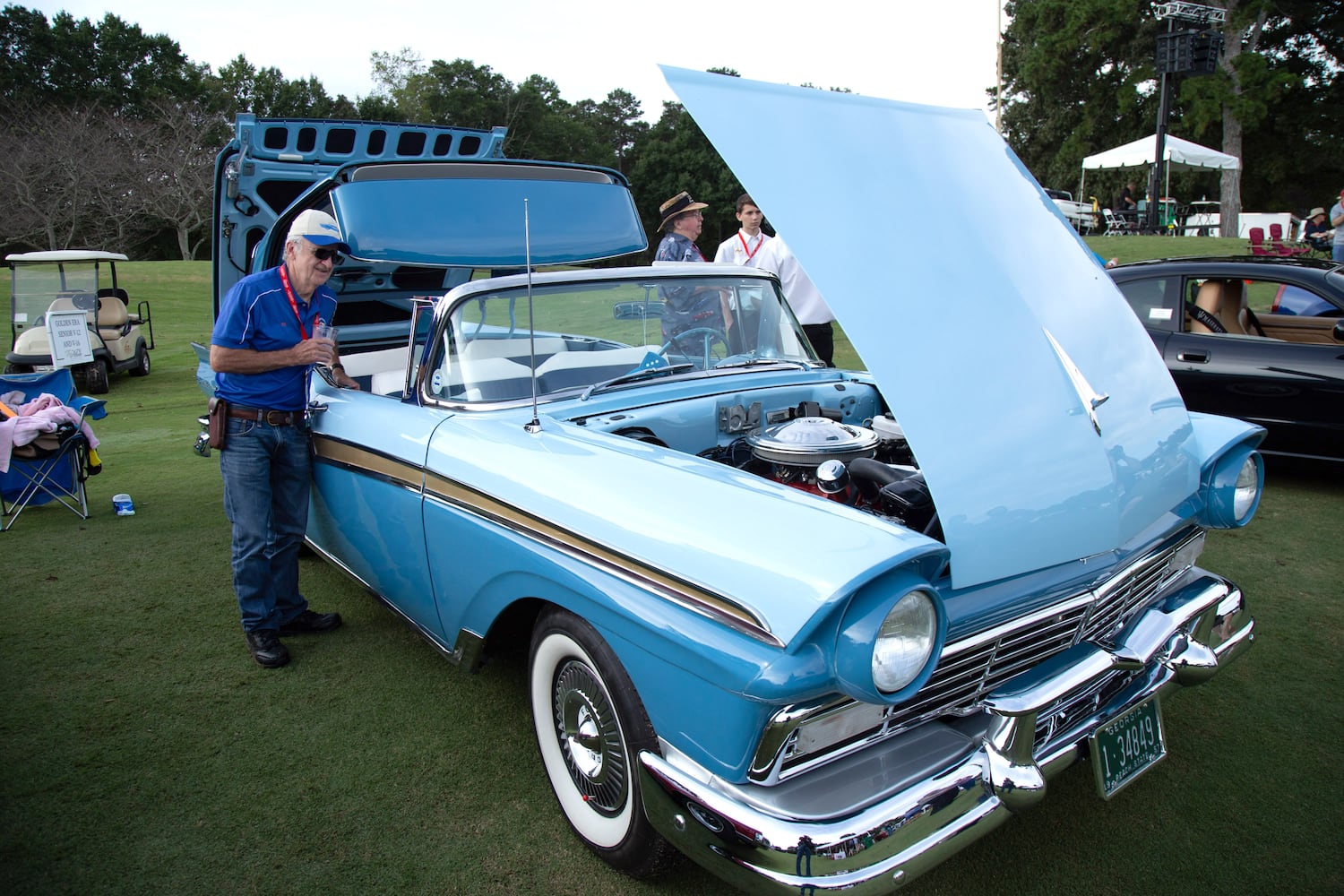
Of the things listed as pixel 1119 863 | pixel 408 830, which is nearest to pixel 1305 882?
pixel 1119 863

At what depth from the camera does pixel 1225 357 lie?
5.70 metres

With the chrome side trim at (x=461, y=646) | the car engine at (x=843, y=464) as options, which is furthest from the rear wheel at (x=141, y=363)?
the car engine at (x=843, y=464)

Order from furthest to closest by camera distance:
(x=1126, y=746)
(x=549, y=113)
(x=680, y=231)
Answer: (x=549, y=113)
(x=680, y=231)
(x=1126, y=746)

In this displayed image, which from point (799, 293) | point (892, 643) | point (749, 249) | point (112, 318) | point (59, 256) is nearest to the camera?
point (892, 643)

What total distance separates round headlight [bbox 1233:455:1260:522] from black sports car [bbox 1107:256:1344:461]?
3.26 meters

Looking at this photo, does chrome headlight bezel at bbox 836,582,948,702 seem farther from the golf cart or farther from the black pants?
the golf cart

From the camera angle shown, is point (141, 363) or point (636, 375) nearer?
point (636, 375)

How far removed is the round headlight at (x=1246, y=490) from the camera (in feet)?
8.82

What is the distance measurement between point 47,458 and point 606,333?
4031 millimetres

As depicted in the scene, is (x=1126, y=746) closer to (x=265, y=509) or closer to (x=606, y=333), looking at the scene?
(x=606, y=333)

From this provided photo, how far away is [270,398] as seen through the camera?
11.0 feet

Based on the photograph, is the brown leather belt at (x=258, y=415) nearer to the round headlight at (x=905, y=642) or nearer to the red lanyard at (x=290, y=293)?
the red lanyard at (x=290, y=293)

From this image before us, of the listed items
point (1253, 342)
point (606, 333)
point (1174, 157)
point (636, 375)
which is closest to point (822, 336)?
point (1253, 342)

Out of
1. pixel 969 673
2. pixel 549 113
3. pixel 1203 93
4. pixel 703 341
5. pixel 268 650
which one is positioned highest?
pixel 549 113
